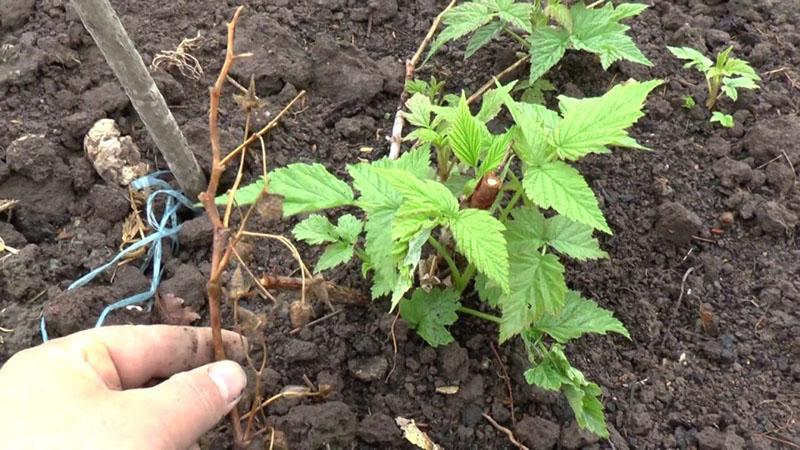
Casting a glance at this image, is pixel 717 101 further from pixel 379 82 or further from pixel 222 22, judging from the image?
pixel 222 22

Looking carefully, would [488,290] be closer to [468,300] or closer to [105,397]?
Answer: [468,300]

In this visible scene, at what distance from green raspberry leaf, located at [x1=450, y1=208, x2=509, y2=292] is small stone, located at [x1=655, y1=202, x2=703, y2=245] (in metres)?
1.16

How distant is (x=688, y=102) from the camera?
9.67ft

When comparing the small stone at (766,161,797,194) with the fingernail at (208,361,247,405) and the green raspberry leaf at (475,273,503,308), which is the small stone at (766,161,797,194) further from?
the fingernail at (208,361,247,405)

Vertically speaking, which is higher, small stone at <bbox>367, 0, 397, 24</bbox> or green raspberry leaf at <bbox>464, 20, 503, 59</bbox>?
small stone at <bbox>367, 0, 397, 24</bbox>

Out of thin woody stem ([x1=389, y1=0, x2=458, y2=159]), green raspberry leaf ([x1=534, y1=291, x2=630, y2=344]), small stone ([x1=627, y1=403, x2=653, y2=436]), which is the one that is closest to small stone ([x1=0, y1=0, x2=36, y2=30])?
thin woody stem ([x1=389, y1=0, x2=458, y2=159])

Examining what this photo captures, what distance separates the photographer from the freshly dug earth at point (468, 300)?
2.22m

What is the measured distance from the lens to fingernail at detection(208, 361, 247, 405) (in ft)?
5.45

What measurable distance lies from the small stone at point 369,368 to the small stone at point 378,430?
13 cm

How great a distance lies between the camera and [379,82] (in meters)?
2.91

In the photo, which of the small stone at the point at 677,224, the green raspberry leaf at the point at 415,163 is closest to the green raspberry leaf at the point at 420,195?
the green raspberry leaf at the point at 415,163

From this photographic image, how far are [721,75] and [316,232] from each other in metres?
1.85

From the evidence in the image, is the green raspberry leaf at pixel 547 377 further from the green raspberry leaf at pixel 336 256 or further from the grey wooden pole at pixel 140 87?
the grey wooden pole at pixel 140 87

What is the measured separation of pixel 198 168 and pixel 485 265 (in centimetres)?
132
